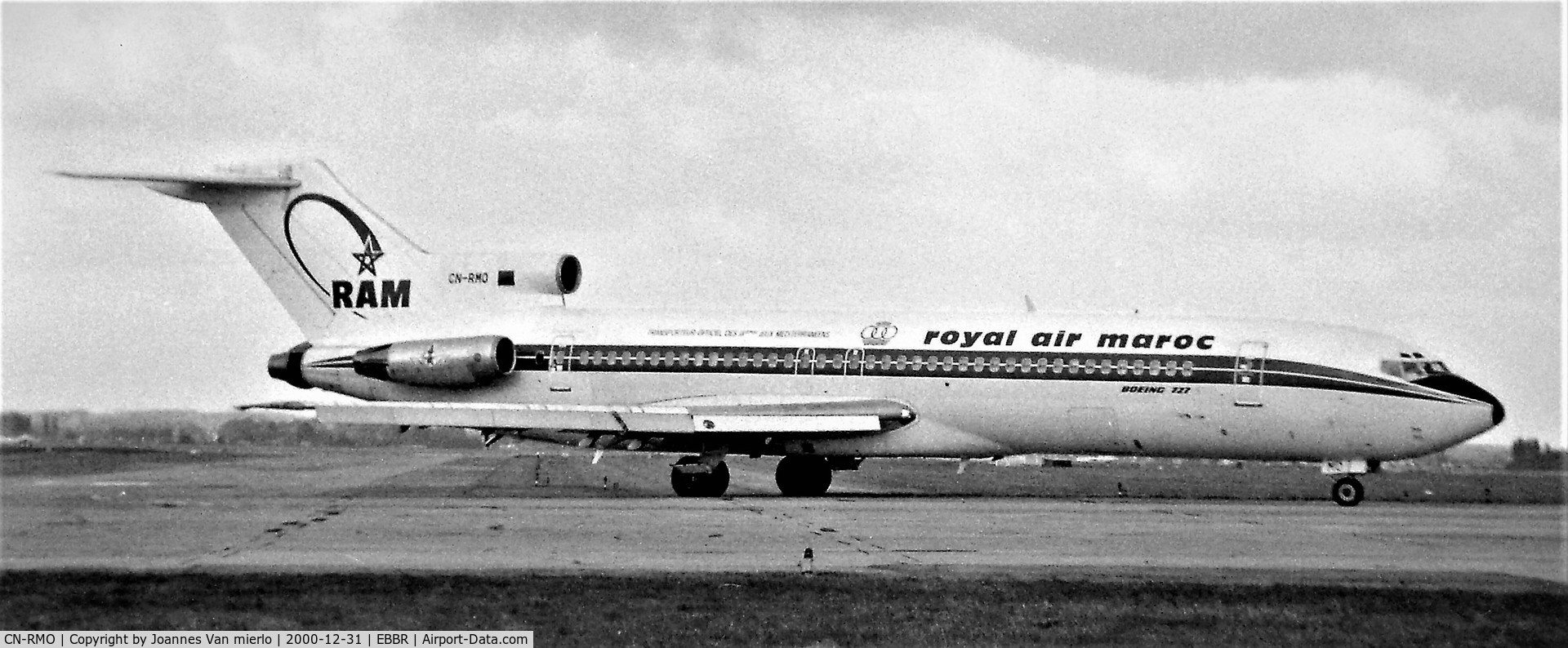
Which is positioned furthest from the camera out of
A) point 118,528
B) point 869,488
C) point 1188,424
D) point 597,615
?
point 869,488

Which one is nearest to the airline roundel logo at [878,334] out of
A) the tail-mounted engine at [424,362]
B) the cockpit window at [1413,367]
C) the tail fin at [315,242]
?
the tail-mounted engine at [424,362]

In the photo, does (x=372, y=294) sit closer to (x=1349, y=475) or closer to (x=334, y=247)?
(x=334, y=247)

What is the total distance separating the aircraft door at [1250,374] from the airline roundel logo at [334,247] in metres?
16.9

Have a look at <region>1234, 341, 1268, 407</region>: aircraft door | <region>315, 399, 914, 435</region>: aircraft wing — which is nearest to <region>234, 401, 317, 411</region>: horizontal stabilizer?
<region>315, 399, 914, 435</region>: aircraft wing

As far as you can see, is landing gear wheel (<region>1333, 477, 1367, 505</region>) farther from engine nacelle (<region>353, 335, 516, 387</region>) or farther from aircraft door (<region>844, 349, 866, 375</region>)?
engine nacelle (<region>353, 335, 516, 387</region>)

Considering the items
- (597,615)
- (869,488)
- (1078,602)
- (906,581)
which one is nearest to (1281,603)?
(1078,602)

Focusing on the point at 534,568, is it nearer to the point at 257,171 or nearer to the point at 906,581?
the point at 906,581

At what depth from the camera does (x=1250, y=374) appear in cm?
2981

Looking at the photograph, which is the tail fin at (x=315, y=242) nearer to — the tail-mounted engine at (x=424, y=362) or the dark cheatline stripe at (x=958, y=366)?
the tail-mounted engine at (x=424, y=362)

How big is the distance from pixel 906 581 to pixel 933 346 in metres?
16.5

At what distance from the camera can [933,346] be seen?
105 feet

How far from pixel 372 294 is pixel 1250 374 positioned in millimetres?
17205

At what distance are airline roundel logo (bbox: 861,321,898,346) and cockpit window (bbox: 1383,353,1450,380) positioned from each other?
8611 millimetres

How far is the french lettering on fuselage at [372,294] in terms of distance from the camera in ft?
116
